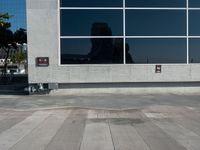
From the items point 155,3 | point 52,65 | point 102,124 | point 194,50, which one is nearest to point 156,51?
point 194,50

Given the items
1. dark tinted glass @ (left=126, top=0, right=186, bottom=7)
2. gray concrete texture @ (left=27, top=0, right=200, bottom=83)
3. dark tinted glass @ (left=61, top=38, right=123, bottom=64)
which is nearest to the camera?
gray concrete texture @ (left=27, top=0, right=200, bottom=83)

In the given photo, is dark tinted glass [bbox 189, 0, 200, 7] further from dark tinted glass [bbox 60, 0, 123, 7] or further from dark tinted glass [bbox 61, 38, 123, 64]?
dark tinted glass [bbox 61, 38, 123, 64]

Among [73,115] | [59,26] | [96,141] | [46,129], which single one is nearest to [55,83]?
[59,26]

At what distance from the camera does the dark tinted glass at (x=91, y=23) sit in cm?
2459

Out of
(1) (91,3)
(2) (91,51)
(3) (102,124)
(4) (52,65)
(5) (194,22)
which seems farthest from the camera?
(5) (194,22)

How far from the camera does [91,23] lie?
24.6 meters

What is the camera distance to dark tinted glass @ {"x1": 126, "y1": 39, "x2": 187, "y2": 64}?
81.2 ft

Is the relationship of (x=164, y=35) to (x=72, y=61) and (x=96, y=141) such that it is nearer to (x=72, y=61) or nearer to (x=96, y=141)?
(x=72, y=61)

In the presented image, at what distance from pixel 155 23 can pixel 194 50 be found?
2.70 metres

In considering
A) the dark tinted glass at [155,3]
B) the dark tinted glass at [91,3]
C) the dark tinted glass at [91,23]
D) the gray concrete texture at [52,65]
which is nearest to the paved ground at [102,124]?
the gray concrete texture at [52,65]

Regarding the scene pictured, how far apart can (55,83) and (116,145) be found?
581 inches

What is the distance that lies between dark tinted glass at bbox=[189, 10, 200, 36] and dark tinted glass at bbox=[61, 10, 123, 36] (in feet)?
13.2

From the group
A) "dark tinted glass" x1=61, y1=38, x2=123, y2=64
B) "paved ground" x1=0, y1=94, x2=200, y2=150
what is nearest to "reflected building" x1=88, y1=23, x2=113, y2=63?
"dark tinted glass" x1=61, y1=38, x2=123, y2=64

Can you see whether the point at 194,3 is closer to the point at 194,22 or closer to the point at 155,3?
the point at 194,22
